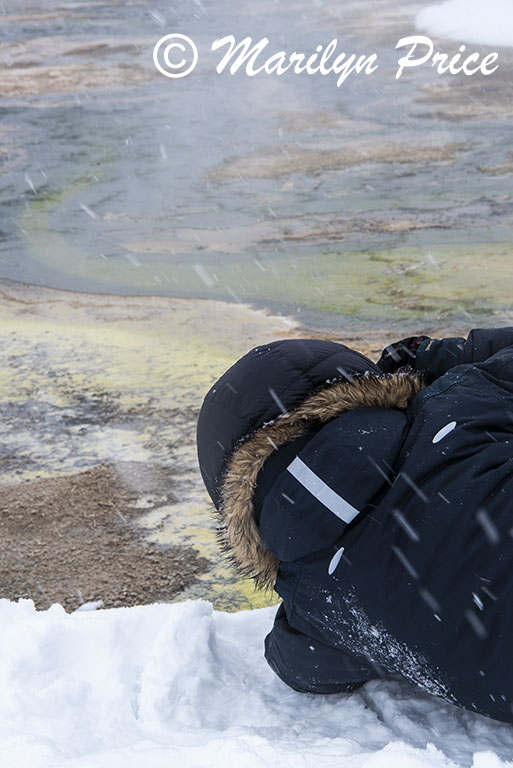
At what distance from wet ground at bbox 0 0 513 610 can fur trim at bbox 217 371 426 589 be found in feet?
4.04

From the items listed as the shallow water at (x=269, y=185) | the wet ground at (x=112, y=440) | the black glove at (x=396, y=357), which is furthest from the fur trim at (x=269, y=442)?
the shallow water at (x=269, y=185)

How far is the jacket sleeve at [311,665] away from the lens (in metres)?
1.62

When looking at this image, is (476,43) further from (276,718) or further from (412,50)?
(276,718)

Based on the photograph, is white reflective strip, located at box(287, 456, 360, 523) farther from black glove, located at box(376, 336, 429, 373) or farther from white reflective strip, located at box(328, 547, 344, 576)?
black glove, located at box(376, 336, 429, 373)

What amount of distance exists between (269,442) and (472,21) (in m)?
13.4

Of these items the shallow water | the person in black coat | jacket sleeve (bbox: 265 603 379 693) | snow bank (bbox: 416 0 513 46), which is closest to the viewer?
the person in black coat

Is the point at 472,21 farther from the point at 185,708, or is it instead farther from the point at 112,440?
the point at 185,708

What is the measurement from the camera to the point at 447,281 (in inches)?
218

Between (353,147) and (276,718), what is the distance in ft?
25.1

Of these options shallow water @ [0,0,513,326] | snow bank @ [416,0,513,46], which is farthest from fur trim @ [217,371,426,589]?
snow bank @ [416,0,513,46]

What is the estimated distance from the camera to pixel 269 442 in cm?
156

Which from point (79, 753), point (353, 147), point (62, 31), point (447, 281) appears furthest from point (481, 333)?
point (62, 31)

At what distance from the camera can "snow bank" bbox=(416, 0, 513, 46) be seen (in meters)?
12.8

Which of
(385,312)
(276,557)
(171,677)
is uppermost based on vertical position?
(276,557)
